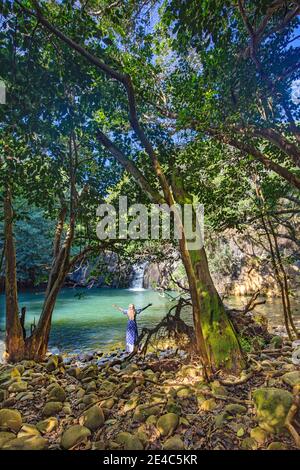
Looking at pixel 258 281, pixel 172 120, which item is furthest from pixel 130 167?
pixel 258 281

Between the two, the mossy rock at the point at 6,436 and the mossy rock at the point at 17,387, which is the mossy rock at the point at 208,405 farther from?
the mossy rock at the point at 17,387

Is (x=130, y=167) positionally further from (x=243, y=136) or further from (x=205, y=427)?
(x=205, y=427)

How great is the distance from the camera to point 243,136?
21.0ft

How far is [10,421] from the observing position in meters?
3.34

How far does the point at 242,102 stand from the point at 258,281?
68.0 ft

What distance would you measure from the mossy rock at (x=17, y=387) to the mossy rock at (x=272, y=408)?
3.64 metres

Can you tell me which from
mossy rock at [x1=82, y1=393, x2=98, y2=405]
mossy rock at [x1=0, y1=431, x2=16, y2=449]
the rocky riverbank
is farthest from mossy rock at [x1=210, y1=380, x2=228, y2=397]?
mossy rock at [x1=0, y1=431, x2=16, y2=449]

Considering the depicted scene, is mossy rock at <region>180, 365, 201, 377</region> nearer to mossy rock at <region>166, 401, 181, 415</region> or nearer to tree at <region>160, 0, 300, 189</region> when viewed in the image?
mossy rock at <region>166, 401, 181, 415</region>

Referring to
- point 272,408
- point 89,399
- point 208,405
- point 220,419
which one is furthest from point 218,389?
point 89,399

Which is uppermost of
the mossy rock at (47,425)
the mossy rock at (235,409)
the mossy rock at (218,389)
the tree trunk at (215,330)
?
the tree trunk at (215,330)

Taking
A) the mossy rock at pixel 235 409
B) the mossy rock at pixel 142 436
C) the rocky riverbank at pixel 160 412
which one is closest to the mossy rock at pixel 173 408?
the rocky riverbank at pixel 160 412

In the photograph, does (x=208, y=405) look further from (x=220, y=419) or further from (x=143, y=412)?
(x=143, y=412)

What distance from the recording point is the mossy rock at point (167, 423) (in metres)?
3.04

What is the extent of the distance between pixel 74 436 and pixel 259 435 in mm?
1924
